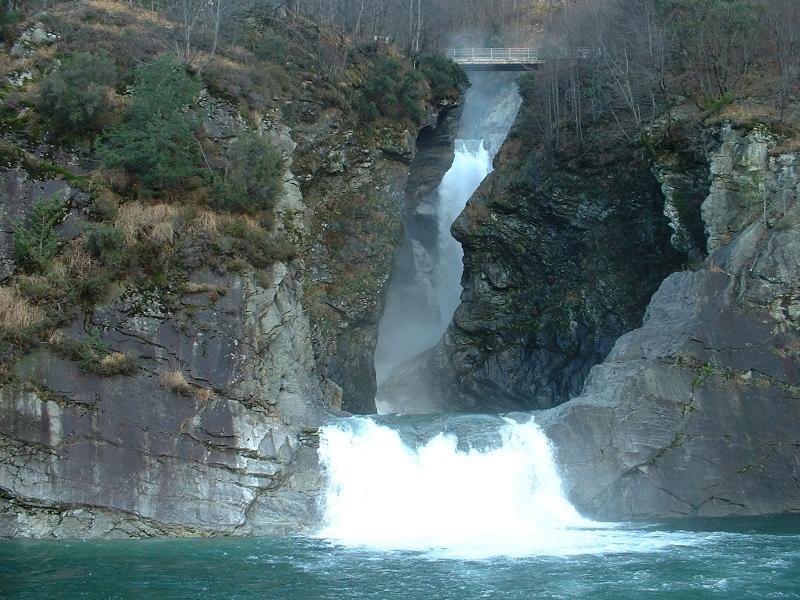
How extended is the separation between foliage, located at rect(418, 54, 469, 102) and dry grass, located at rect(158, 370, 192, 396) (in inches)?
929

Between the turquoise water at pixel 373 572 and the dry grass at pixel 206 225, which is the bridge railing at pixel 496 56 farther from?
the turquoise water at pixel 373 572

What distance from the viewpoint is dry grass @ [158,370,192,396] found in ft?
78.1

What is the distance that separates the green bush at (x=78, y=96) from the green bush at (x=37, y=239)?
342cm

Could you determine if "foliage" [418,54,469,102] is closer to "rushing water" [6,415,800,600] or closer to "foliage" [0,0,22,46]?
"foliage" [0,0,22,46]

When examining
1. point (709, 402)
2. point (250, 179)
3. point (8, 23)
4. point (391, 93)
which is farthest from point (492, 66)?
point (709, 402)

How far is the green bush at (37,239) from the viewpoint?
24.7 m

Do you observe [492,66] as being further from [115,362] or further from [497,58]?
[115,362]

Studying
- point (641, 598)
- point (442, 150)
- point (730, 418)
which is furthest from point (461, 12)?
point (641, 598)

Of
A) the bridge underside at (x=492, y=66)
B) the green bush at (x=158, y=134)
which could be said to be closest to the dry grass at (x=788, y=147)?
the green bush at (x=158, y=134)

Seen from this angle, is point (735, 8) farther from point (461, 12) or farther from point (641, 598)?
point (461, 12)

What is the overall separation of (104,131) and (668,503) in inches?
863

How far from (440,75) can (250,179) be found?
17385mm

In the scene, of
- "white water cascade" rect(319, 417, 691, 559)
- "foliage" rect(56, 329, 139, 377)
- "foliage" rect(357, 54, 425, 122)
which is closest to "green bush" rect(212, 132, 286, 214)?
"foliage" rect(56, 329, 139, 377)

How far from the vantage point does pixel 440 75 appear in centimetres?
4200
